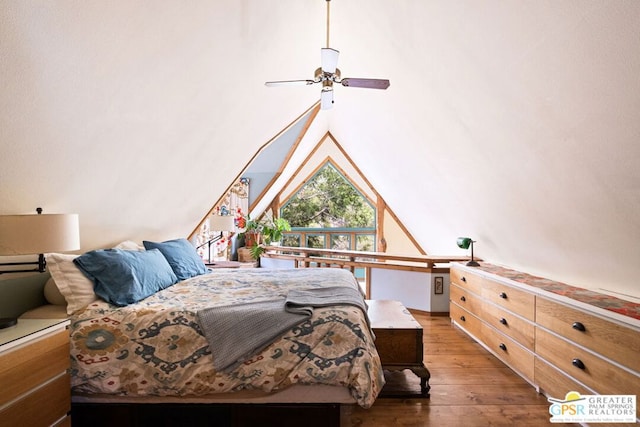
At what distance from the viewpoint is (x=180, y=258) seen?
3.08 meters

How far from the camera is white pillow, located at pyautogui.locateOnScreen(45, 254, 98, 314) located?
201 cm

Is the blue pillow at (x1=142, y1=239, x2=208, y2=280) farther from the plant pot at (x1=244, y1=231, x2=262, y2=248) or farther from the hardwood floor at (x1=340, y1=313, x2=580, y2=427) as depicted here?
the plant pot at (x1=244, y1=231, x2=262, y2=248)

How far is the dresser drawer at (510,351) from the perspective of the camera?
2.46 metres

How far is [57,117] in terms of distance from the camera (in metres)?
1.71

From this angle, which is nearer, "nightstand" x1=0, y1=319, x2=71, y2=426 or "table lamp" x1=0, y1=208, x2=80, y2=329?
"nightstand" x1=0, y1=319, x2=71, y2=426

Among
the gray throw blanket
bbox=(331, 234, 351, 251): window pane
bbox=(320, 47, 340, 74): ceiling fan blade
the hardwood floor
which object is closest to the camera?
the gray throw blanket

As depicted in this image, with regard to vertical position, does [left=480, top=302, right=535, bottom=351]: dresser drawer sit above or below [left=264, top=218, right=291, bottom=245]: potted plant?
below

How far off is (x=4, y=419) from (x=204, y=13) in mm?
2050

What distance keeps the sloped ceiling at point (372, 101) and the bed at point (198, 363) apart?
2.91ft

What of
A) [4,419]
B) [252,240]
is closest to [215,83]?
[4,419]

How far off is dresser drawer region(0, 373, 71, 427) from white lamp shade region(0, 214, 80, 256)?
0.62m

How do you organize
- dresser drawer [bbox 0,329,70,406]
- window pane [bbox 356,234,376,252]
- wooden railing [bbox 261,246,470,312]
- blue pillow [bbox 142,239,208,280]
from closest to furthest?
dresser drawer [bbox 0,329,70,406]
blue pillow [bbox 142,239,208,280]
wooden railing [bbox 261,246,470,312]
window pane [bbox 356,234,376,252]

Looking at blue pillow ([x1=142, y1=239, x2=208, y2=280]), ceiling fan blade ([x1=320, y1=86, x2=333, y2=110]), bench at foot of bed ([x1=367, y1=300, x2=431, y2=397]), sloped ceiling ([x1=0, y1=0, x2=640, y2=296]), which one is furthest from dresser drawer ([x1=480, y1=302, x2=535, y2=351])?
blue pillow ([x1=142, y1=239, x2=208, y2=280])

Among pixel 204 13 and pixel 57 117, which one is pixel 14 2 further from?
pixel 204 13
